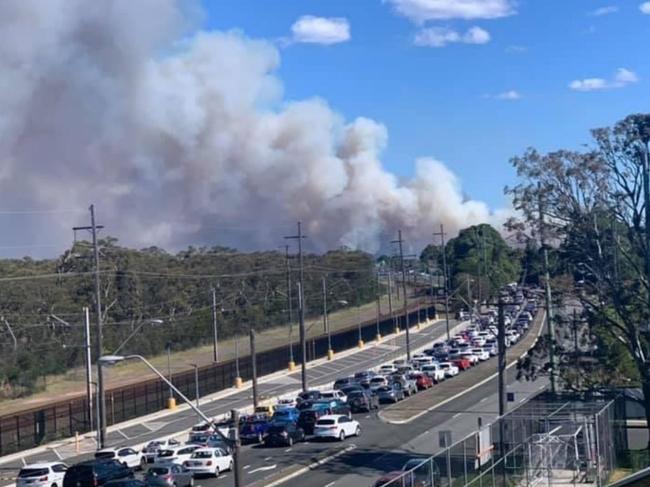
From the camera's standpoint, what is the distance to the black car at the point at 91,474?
101ft

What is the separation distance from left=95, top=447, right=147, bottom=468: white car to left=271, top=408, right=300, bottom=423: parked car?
6210 mm

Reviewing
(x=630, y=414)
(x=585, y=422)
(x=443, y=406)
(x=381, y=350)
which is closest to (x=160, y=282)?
(x=381, y=350)

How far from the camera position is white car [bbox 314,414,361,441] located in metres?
39.0

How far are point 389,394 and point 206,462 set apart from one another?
19.4m

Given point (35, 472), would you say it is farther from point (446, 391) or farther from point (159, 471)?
point (446, 391)

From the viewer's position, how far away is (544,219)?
3709 cm

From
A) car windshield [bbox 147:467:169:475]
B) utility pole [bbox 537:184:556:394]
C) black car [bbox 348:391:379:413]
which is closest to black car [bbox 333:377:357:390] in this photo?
black car [bbox 348:391:379:413]

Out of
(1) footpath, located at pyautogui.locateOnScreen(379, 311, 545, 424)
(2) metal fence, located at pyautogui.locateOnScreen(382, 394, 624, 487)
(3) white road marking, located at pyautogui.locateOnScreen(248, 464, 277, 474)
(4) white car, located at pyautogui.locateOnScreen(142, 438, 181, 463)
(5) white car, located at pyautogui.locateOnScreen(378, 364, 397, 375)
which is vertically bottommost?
(1) footpath, located at pyautogui.locateOnScreen(379, 311, 545, 424)

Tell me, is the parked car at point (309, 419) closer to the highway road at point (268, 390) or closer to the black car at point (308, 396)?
the highway road at point (268, 390)

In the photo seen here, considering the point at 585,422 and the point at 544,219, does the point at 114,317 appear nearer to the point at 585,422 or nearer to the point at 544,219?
the point at 544,219

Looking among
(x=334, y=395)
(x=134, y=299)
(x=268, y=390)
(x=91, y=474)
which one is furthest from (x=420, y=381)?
(x=134, y=299)

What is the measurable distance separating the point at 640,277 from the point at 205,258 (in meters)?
76.2

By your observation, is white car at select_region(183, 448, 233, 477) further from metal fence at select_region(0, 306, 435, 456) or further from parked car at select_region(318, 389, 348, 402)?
parked car at select_region(318, 389, 348, 402)

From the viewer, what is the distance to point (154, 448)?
1463 inches
